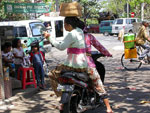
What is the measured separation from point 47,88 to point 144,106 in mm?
3100

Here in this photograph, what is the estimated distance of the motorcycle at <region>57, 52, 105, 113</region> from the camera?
4734 mm

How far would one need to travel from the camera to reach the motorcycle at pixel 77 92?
4734mm

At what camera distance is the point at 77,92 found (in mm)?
5051

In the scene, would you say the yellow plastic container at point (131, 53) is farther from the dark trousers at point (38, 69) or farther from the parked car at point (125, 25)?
the parked car at point (125, 25)

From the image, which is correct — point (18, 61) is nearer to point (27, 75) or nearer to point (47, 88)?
point (27, 75)

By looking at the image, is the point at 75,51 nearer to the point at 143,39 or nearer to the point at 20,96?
the point at 20,96

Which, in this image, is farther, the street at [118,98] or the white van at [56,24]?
the white van at [56,24]

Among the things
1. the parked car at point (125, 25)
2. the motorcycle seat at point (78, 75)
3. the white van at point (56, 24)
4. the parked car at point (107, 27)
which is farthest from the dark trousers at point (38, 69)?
the parked car at point (107, 27)

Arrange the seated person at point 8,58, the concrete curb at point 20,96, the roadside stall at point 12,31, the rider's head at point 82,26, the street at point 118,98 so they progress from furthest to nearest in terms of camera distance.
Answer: the seated person at point 8,58 < the roadside stall at point 12,31 < the concrete curb at point 20,96 < the street at point 118,98 < the rider's head at point 82,26

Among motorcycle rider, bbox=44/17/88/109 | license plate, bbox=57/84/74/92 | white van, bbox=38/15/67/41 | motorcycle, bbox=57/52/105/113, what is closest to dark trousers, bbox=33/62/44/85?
motorcycle, bbox=57/52/105/113

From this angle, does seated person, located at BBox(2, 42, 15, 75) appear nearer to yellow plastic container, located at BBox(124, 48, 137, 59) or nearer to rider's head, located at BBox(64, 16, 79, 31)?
rider's head, located at BBox(64, 16, 79, 31)

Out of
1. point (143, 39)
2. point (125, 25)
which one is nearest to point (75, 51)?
point (143, 39)

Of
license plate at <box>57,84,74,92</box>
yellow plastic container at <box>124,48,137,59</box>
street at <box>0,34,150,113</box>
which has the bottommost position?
street at <box>0,34,150,113</box>

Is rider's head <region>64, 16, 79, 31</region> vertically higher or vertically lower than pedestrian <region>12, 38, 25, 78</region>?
higher
